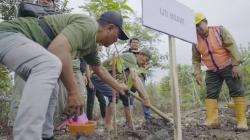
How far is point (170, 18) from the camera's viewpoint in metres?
3.75

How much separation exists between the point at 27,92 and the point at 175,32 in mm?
2066

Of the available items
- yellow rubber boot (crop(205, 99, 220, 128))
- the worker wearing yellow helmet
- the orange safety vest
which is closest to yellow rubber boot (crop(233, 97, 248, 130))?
the worker wearing yellow helmet

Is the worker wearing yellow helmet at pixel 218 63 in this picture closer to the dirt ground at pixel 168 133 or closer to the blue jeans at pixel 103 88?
the dirt ground at pixel 168 133

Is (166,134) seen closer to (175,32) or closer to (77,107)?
(175,32)

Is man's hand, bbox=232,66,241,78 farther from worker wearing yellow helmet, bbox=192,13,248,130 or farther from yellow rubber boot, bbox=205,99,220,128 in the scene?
yellow rubber boot, bbox=205,99,220,128

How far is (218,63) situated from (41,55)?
→ 4411mm

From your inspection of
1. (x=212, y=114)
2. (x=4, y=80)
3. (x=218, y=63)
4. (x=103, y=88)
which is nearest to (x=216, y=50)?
(x=218, y=63)

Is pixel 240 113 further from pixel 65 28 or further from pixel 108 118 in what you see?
pixel 65 28

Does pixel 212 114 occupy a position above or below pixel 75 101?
below

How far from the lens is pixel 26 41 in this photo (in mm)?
2416

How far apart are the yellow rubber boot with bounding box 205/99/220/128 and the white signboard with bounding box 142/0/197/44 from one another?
7.75ft

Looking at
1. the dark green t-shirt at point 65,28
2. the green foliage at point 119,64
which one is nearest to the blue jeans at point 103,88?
the green foliage at point 119,64

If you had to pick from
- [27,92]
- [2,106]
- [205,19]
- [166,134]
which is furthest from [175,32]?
[2,106]

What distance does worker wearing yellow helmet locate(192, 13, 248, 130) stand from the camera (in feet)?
19.8
